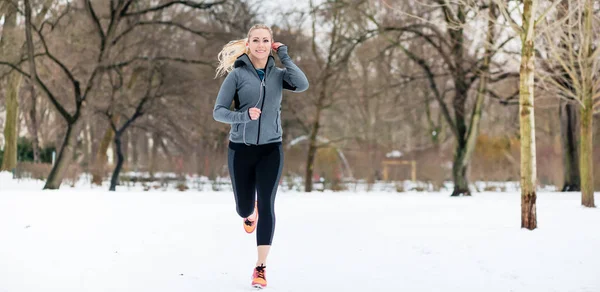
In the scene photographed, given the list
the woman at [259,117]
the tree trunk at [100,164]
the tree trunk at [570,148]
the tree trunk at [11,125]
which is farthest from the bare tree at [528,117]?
the tree trunk at [11,125]

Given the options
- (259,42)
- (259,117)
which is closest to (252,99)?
(259,117)

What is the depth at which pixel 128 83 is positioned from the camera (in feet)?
96.9

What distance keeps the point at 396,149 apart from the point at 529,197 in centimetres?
2321

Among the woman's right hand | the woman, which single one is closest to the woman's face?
the woman

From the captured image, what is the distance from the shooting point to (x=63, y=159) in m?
19.9

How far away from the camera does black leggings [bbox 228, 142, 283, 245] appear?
5914 mm

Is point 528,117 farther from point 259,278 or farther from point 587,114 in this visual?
point 259,278

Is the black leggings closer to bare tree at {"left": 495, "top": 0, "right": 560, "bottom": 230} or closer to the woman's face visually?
the woman's face

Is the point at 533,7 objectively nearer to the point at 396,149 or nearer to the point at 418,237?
the point at 418,237

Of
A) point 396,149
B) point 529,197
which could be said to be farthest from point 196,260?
point 396,149

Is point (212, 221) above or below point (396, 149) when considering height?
below

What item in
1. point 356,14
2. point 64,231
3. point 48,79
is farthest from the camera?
point 48,79

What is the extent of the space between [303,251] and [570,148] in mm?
16095

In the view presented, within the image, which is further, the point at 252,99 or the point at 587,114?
the point at 587,114
